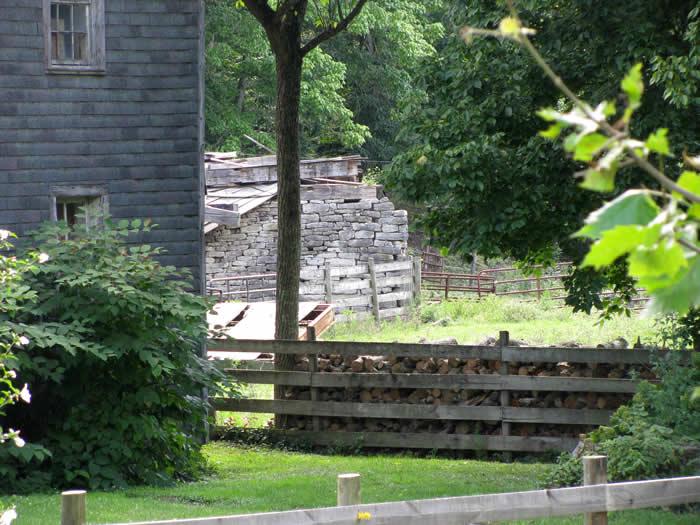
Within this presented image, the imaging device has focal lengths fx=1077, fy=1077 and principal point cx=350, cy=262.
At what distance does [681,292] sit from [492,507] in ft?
13.1

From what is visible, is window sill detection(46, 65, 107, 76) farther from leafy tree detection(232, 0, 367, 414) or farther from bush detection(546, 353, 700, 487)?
bush detection(546, 353, 700, 487)

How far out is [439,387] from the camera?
43.5 ft

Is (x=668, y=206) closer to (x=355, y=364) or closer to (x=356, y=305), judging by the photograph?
(x=355, y=364)

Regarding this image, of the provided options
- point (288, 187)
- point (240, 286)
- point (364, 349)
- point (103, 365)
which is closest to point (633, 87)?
point (103, 365)

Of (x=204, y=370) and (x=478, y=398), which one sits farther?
(x=478, y=398)

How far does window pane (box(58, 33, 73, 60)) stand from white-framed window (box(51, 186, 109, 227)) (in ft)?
5.26

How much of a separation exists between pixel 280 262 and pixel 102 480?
5.19m

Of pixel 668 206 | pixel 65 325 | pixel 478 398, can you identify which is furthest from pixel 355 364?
pixel 668 206

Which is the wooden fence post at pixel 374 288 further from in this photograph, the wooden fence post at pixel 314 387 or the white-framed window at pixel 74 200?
the white-framed window at pixel 74 200

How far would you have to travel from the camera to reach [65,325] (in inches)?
397

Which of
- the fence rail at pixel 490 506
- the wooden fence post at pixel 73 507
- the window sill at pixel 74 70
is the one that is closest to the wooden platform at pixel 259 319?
the window sill at pixel 74 70

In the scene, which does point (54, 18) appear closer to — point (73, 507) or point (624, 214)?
point (73, 507)

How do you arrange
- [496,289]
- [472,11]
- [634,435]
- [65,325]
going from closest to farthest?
[634,435] < [65,325] < [472,11] < [496,289]

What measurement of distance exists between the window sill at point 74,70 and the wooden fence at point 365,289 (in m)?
12.1
